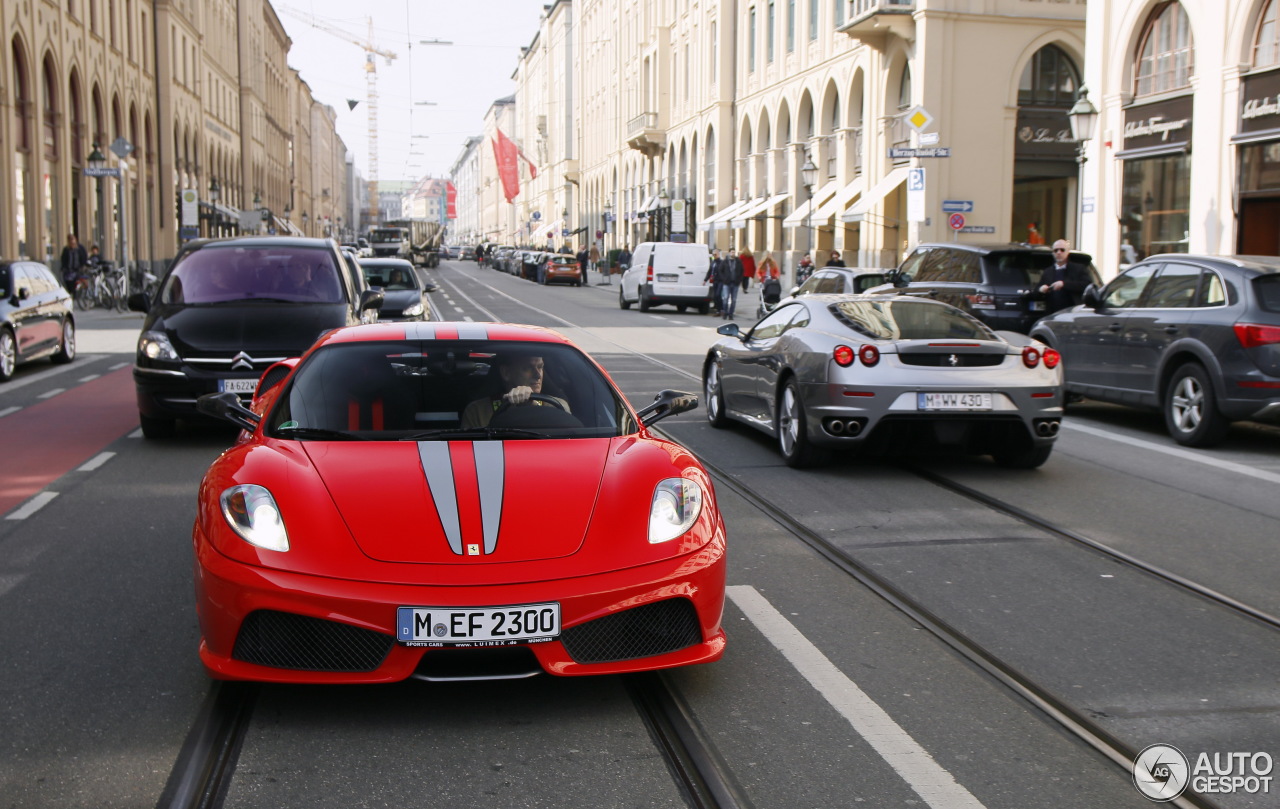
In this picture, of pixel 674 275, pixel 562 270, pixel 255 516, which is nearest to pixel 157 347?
pixel 255 516

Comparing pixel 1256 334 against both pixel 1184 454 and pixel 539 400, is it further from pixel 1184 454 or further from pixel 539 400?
pixel 539 400

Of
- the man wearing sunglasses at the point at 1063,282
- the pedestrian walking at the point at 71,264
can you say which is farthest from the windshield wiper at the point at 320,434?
the pedestrian walking at the point at 71,264

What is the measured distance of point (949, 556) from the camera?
6738 mm

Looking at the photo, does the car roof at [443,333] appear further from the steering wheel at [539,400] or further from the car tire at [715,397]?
the car tire at [715,397]

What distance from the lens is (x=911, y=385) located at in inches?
349

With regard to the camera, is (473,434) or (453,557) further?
(473,434)

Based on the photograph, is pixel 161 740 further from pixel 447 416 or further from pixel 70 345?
pixel 70 345

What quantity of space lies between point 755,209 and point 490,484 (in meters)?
47.2

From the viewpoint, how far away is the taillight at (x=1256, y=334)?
10.4 metres

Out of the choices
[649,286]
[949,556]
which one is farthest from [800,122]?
[949,556]

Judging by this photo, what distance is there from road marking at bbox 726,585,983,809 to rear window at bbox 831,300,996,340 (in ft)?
13.0

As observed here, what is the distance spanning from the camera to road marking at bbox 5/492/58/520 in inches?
303

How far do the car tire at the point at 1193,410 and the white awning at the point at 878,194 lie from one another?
25200 millimetres

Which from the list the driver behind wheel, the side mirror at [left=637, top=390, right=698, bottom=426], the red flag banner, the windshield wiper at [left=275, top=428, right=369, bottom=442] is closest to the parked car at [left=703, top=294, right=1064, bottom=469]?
the side mirror at [left=637, top=390, right=698, bottom=426]
